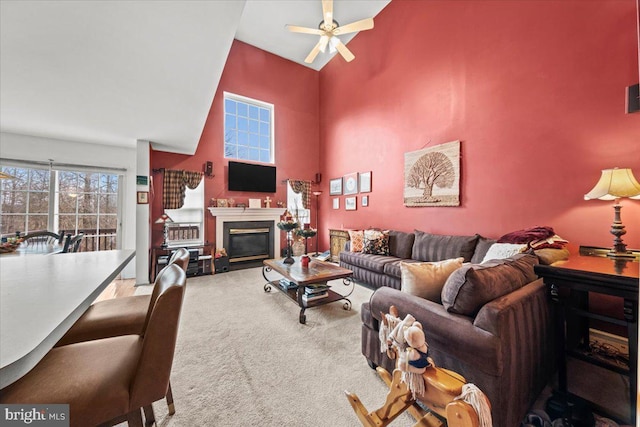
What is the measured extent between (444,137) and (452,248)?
1700 mm

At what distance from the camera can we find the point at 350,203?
536 cm

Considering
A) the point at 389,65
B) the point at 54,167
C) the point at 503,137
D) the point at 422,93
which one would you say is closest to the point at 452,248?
the point at 503,137

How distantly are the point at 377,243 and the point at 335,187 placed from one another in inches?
87.1

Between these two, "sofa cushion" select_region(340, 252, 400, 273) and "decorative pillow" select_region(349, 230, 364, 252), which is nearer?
"sofa cushion" select_region(340, 252, 400, 273)

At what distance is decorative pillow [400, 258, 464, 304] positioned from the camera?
1561 mm

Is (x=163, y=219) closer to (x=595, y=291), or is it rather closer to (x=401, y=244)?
(x=401, y=244)

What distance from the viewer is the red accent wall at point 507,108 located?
2.25 metres

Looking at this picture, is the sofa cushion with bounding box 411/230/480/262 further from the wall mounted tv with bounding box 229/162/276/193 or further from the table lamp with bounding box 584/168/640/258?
the wall mounted tv with bounding box 229/162/276/193

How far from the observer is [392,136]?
443cm

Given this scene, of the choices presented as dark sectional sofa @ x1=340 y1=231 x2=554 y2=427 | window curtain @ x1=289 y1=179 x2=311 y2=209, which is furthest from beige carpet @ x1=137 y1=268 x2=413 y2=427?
window curtain @ x1=289 y1=179 x2=311 y2=209

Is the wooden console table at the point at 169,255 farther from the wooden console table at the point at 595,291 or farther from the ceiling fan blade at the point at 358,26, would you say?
the wooden console table at the point at 595,291

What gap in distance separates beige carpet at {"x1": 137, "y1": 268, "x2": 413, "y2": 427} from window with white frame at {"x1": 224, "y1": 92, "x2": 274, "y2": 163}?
3.73 m

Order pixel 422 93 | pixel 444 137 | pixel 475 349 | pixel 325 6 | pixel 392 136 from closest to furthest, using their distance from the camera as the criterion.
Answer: pixel 475 349
pixel 325 6
pixel 444 137
pixel 422 93
pixel 392 136

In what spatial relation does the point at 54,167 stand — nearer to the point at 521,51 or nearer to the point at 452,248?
the point at 452,248
